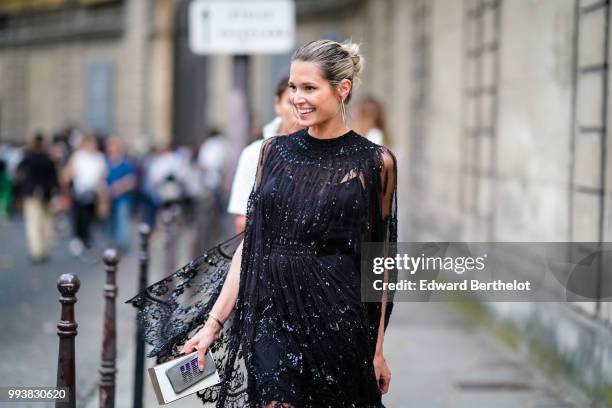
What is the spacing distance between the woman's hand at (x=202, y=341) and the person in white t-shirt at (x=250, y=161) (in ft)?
3.63

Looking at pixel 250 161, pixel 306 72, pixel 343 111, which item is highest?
pixel 306 72

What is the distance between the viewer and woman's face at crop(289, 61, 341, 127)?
3.31 metres

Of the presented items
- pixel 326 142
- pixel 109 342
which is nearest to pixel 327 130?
pixel 326 142

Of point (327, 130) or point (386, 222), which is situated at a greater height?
point (327, 130)

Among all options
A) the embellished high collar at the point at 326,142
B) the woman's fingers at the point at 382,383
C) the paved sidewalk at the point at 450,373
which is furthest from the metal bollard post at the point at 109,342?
the embellished high collar at the point at 326,142

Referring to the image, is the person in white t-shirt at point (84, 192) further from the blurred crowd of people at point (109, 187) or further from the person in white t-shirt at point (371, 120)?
the person in white t-shirt at point (371, 120)

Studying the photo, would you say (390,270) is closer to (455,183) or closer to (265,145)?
(265,145)

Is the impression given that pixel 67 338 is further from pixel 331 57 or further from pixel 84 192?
pixel 84 192

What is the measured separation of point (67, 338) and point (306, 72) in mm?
1424

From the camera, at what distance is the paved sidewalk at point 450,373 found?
6.25 metres

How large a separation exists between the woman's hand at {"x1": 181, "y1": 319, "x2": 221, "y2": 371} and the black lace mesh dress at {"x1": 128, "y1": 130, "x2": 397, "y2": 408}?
8 cm

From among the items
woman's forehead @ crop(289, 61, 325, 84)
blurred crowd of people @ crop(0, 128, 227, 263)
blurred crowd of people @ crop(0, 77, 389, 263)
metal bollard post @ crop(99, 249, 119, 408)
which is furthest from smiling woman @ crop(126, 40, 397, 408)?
blurred crowd of people @ crop(0, 128, 227, 263)

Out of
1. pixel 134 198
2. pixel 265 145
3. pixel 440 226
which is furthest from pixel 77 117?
pixel 265 145

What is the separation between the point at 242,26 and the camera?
26.5 ft
